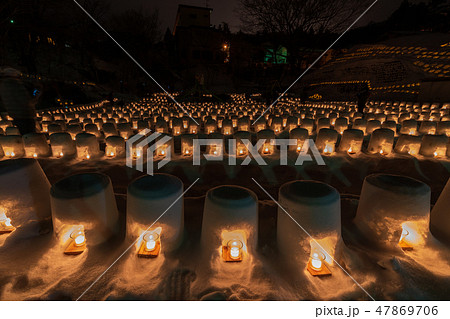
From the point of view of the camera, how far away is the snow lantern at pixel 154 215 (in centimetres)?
261

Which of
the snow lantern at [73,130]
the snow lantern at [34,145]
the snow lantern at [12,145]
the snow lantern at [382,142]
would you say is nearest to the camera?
the snow lantern at [12,145]

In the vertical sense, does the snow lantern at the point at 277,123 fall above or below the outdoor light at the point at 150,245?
above

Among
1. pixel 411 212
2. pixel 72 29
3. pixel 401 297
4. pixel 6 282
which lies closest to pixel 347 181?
pixel 411 212

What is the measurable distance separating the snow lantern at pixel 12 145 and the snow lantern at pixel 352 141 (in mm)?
8974

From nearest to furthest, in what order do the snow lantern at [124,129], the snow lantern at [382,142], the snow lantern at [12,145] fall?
1. the snow lantern at [12,145]
2. the snow lantern at [382,142]
3. the snow lantern at [124,129]

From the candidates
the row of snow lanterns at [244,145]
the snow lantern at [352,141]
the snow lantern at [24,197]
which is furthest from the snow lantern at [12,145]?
the snow lantern at [352,141]

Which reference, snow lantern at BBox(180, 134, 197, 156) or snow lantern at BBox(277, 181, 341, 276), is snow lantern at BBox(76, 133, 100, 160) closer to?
snow lantern at BBox(180, 134, 197, 156)

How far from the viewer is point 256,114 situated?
1223 centimetres

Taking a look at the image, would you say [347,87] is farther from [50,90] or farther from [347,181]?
[50,90]

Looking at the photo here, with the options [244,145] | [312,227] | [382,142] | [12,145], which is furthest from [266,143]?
[12,145]

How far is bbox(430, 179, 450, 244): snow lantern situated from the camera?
3.05m

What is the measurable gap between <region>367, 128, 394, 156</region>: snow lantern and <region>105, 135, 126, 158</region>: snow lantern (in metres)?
A: 7.11

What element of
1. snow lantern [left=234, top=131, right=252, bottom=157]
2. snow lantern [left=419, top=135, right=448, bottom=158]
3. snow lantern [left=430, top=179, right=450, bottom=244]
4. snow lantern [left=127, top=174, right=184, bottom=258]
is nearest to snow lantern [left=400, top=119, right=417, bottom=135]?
snow lantern [left=419, top=135, right=448, bottom=158]

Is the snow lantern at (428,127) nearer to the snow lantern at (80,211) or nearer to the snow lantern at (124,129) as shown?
the snow lantern at (80,211)
